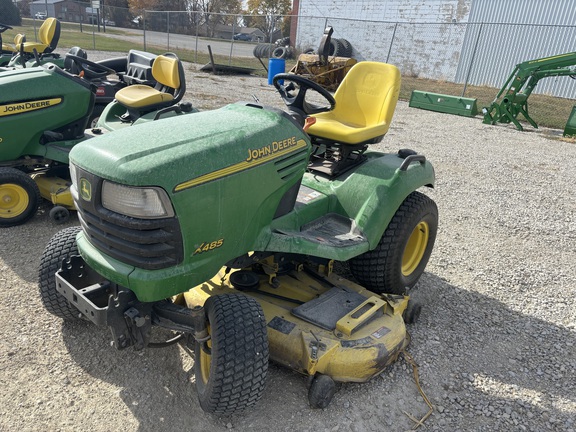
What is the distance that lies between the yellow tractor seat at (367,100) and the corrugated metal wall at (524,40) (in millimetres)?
12564

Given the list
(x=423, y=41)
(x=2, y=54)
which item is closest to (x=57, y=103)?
(x=2, y=54)

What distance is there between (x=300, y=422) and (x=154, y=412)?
2.33 ft

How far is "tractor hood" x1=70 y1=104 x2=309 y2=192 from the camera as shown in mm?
1966

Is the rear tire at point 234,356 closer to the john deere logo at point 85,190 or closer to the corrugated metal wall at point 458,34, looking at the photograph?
the john deere logo at point 85,190

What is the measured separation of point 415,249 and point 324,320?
125 centimetres

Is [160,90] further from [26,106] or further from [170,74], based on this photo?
[26,106]

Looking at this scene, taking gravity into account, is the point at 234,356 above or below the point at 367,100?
below

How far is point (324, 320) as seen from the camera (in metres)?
2.64

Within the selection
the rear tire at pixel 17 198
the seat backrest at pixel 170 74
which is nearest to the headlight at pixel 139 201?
the rear tire at pixel 17 198

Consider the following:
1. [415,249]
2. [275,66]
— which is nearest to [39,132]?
[415,249]

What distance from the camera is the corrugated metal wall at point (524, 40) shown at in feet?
50.2

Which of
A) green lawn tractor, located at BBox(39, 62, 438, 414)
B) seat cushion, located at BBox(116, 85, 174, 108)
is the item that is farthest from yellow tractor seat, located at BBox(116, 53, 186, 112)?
green lawn tractor, located at BBox(39, 62, 438, 414)

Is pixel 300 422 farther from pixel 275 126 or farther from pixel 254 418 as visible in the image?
pixel 275 126

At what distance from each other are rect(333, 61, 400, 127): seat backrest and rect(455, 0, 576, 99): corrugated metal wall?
41.2 feet
